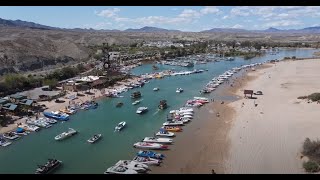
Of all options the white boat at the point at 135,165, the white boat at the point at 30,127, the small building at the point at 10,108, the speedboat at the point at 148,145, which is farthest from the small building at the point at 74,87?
the white boat at the point at 135,165

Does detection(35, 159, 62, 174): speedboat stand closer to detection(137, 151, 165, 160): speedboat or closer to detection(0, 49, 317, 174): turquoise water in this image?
detection(0, 49, 317, 174): turquoise water

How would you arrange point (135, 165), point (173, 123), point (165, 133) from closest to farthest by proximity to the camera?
point (135, 165)
point (165, 133)
point (173, 123)

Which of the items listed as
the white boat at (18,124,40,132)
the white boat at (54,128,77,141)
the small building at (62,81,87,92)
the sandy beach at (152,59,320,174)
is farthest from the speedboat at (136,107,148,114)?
the small building at (62,81,87,92)

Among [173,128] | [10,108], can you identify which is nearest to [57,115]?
[10,108]

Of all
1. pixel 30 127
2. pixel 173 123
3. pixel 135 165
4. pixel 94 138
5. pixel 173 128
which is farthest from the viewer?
pixel 173 123

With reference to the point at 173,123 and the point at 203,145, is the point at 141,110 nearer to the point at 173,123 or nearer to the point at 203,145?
the point at 173,123

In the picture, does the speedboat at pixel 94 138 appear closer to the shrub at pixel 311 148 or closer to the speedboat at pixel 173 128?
the speedboat at pixel 173 128

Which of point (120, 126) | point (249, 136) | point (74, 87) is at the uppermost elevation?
point (74, 87)
